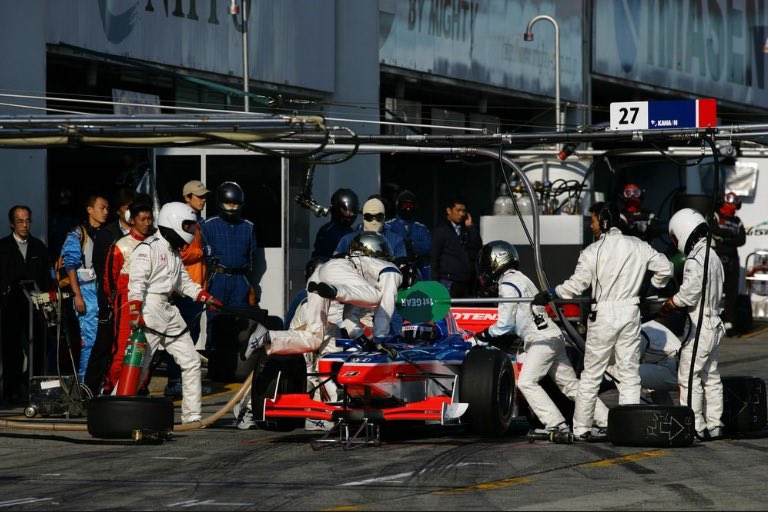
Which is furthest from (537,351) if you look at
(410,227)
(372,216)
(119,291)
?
(410,227)

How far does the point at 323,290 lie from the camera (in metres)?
12.1

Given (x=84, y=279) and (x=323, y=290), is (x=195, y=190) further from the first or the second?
(x=323, y=290)

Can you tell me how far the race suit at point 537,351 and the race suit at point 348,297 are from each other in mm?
935

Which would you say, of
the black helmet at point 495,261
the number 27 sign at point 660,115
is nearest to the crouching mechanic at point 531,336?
the black helmet at point 495,261

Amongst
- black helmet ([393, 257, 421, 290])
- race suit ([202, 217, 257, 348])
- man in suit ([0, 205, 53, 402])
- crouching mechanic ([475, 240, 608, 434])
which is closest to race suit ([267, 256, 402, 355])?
black helmet ([393, 257, 421, 290])

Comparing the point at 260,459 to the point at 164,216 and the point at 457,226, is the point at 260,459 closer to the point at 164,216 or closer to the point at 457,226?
the point at 164,216

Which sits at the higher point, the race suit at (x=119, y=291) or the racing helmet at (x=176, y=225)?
the racing helmet at (x=176, y=225)

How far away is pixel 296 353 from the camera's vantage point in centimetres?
1298

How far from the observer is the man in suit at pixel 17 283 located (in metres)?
15.4

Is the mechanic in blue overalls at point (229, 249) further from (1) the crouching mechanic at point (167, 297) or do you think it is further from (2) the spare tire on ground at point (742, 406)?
(2) the spare tire on ground at point (742, 406)

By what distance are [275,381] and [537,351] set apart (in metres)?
2.18

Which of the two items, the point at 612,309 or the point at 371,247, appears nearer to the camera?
the point at 612,309

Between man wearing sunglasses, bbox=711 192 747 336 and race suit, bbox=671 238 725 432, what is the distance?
9.64 m

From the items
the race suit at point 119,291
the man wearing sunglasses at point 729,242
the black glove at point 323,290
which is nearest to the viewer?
the black glove at point 323,290
